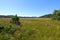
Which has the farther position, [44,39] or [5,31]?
[5,31]

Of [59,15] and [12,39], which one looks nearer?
[12,39]

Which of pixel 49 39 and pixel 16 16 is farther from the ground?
pixel 16 16

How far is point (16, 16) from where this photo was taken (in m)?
30.0

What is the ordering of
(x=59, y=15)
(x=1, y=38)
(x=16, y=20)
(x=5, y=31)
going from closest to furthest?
(x=1, y=38), (x=5, y=31), (x=16, y=20), (x=59, y=15)

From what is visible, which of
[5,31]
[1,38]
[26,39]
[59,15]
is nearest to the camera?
[1,38]

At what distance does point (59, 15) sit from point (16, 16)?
43.2m

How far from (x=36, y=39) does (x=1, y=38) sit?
132 inches

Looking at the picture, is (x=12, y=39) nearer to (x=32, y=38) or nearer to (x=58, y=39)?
(x=32, y=38)

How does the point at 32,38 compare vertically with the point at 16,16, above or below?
below

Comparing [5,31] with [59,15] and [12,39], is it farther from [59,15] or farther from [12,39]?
[59,15]

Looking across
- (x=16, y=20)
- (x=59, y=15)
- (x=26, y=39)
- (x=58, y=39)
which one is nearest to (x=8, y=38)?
(x=26, y=39)

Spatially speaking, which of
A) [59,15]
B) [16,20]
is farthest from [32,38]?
[59,15]

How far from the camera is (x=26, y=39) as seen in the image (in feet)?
52.1

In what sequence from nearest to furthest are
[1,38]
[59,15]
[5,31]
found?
[1,38]
[5,31]
[59,15]
